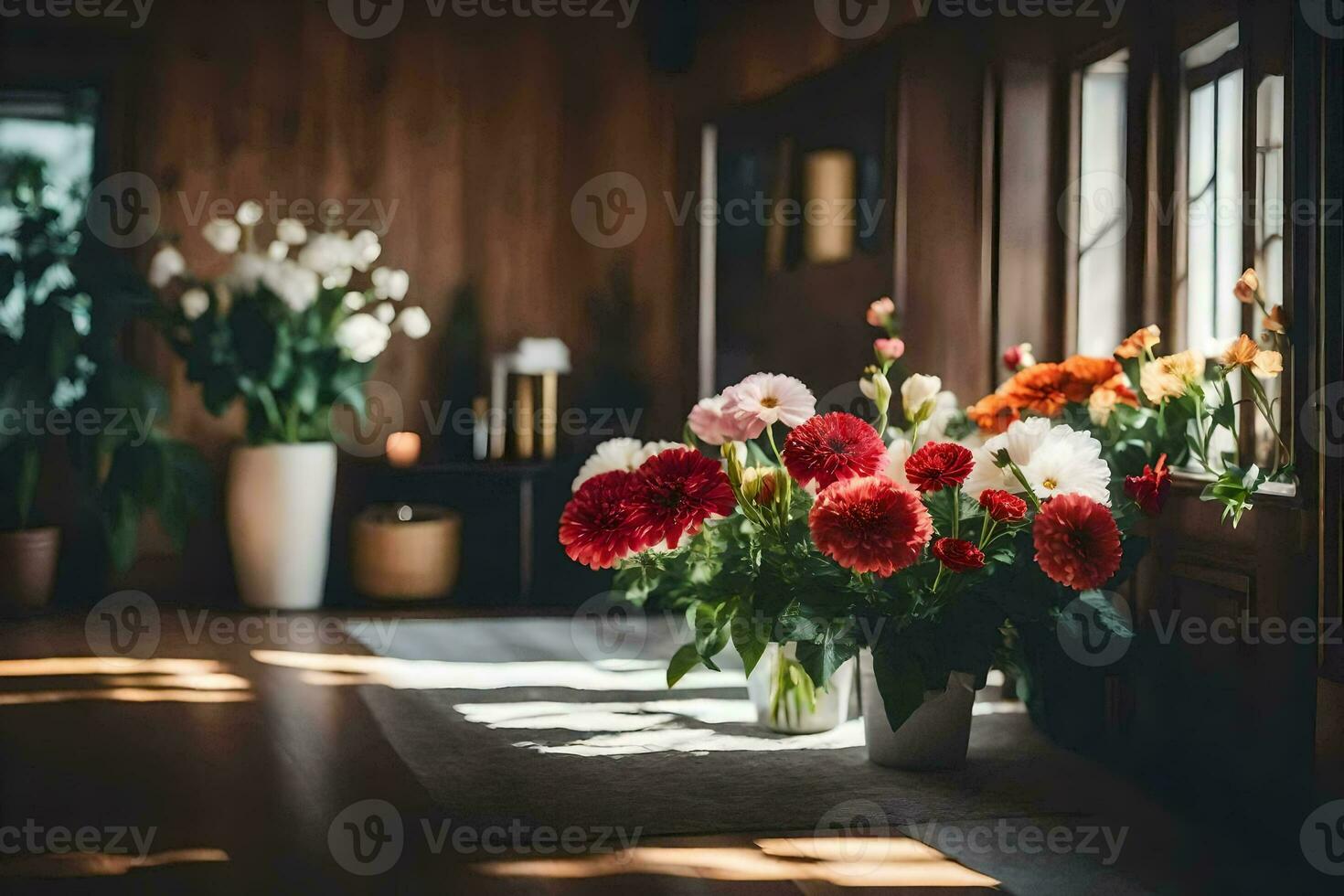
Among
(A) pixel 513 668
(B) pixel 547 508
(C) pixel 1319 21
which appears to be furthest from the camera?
(B) pixel 547 508

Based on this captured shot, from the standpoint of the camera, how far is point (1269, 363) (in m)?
2.19

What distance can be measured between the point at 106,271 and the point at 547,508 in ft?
5.48

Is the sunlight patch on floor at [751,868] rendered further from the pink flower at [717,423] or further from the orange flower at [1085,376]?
the orange flower at [1085,376]

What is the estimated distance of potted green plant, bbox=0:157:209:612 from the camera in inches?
176

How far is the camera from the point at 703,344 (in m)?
5.03

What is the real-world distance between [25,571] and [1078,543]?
3527 mm

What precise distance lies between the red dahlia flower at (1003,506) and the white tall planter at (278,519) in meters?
2.99

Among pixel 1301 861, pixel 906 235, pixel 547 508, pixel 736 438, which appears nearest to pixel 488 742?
pixel 736 438

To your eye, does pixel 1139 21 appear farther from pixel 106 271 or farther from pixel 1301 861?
pixel 106 271

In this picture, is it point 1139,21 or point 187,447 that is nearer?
point 1139,21
